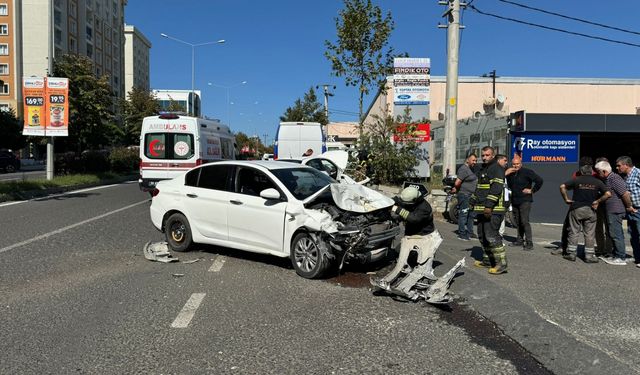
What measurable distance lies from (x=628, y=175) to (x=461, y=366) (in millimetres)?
5768

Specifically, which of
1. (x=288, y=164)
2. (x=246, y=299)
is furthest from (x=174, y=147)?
(x=246, y=299)

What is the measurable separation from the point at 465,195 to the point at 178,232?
5877mm

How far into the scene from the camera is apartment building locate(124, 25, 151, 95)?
118688mm

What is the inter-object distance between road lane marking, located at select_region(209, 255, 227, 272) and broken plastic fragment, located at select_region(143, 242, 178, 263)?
618mm

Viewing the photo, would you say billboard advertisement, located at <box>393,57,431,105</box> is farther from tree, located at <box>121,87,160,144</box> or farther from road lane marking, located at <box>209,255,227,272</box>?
tree, located at <box>121,87,160,144</box>

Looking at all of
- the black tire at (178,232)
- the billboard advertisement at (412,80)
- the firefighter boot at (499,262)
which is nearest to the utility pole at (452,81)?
the billboard advertisement at (412,80)

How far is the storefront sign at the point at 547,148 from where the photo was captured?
13.7 metres

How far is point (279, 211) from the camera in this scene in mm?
7184

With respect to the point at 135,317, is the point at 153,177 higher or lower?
higher

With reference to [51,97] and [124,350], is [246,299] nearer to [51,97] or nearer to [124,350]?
[124,350]

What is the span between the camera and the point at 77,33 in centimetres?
8212

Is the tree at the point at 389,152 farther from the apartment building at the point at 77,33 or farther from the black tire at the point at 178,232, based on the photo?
the apartment building at the point at 77,33

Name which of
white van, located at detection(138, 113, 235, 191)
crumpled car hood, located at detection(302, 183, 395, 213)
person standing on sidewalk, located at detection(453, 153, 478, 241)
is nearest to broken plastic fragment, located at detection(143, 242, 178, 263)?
crumpled car hood, located at detection(302, 183, 395, 213)

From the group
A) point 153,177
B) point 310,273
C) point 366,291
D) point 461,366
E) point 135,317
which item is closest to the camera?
point 461,366
